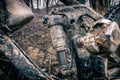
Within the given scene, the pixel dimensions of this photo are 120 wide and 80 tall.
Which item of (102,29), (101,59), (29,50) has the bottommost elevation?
(29,50)

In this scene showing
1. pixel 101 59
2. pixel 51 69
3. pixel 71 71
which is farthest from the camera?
pixel 51 69

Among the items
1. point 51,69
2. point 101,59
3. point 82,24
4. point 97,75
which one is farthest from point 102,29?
point 51,69

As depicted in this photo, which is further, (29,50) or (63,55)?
(29,50)

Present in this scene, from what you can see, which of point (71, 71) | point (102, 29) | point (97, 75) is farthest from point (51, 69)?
point (102, 29)

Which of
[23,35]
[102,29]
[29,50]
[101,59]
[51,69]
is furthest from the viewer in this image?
[23,35]

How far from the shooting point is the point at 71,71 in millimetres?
3504

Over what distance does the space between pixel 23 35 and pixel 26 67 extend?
5.86 metres

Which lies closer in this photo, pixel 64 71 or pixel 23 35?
pixel 64 71

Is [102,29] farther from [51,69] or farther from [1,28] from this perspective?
[51,69]

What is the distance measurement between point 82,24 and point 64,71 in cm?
79

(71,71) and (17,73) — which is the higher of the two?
(17,73)

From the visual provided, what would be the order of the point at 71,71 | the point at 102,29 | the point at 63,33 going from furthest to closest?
the point at 63,33, the point at 71,71, the point at 102,29

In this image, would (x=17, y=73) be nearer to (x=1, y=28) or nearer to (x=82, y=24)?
(x=1, y=28)

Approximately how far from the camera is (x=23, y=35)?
8.34m
